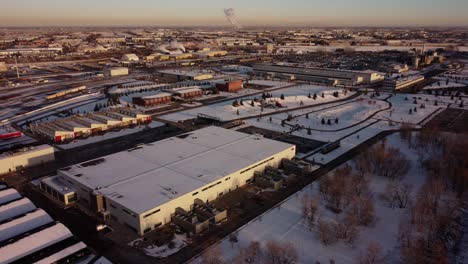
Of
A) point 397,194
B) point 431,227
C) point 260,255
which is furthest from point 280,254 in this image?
point 397,194

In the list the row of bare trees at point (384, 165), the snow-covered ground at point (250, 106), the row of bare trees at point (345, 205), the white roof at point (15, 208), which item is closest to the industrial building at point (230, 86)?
the snow-covered ground at point (250, 106)

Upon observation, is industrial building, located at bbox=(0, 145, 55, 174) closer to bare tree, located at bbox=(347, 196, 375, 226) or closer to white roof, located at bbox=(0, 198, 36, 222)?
white roof, located at bbox=(0, 198, 36, 222)

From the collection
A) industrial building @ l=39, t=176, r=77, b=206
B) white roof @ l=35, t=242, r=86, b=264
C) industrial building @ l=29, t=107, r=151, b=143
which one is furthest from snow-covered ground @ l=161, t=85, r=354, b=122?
white roof @ l=35, t=242, r=86, b=264

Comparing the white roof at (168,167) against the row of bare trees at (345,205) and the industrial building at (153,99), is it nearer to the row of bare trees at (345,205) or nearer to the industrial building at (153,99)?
the row of bare trees at (345,205)

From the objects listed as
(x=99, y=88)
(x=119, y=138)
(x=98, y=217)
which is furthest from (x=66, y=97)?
(x=98, y=217)

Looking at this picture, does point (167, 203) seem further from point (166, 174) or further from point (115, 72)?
point (115, 72)

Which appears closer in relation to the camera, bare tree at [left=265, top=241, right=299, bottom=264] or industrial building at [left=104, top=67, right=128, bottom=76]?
bare tree at [left=265, top=241, right=299, bottom=264]

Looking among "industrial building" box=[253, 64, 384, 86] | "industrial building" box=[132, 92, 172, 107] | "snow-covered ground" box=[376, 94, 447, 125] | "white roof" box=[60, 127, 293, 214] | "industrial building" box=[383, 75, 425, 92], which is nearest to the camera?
"white roof" box=[60, 127, 293, 214]
